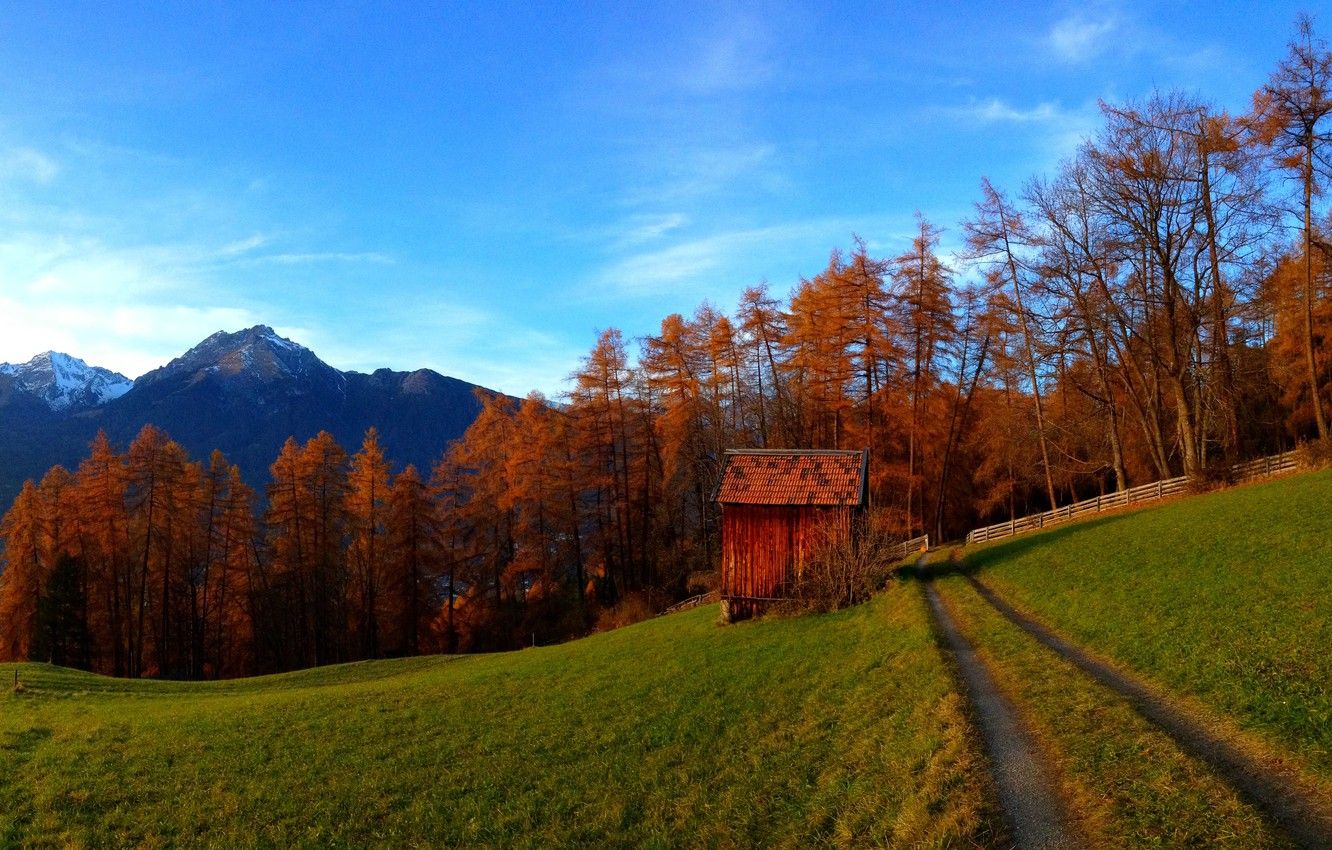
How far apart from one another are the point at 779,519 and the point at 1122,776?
60.7ft

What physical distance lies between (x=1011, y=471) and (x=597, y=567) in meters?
28.6

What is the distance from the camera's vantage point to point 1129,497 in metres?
33.7

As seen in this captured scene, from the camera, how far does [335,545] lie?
45.1 meters

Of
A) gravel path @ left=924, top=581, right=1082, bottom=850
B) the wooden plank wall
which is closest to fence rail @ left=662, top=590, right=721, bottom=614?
the wooden plank wall

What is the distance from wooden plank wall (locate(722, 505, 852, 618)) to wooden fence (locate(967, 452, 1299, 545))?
690 inches

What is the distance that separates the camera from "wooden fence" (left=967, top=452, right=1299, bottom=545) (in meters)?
29.5

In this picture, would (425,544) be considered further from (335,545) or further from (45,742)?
(45,742)

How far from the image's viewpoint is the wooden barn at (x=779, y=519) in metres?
25.4

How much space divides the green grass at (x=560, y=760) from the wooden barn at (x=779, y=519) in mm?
4558

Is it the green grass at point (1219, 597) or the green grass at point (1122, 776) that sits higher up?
the green grass at point (1219, 597)

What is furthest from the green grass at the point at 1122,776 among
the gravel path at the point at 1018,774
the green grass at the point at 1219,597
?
the green grass at the point at 1219,597

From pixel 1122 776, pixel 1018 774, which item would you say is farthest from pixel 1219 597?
pixel 1018 774

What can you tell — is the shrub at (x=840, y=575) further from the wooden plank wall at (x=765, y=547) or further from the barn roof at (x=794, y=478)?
the barn roof at (x=794, y=478)

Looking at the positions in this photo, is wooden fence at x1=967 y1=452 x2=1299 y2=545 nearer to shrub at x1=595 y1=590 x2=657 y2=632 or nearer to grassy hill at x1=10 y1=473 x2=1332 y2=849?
grassy hill at x1=10 y1=473 x2=1332 y2=849
